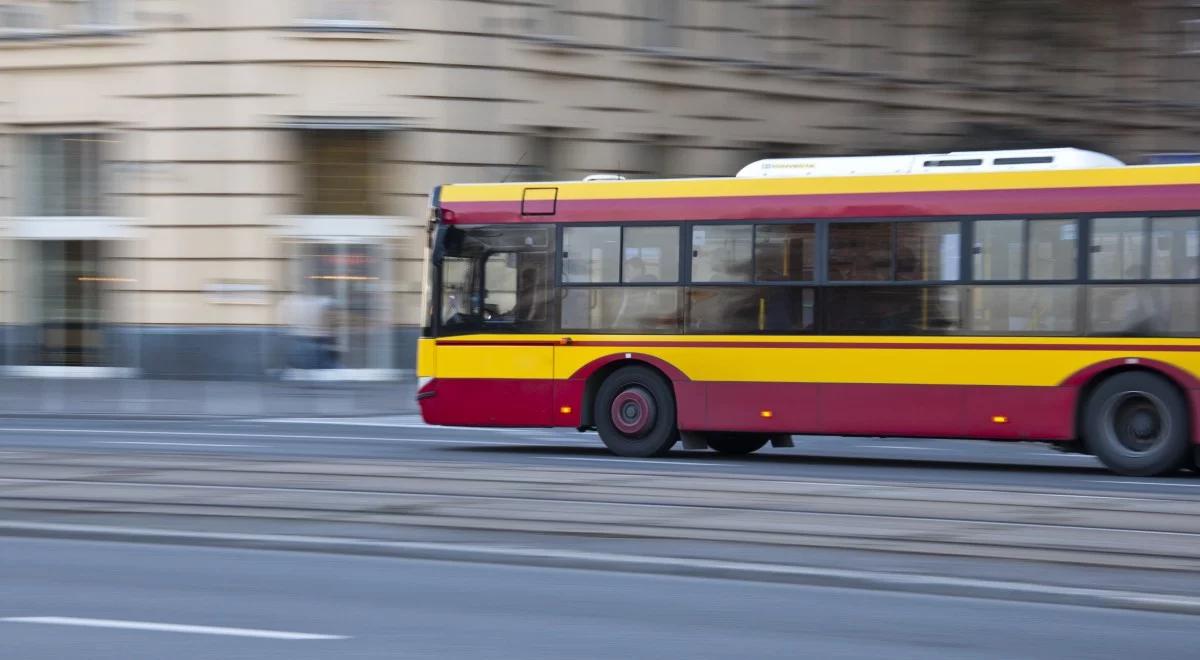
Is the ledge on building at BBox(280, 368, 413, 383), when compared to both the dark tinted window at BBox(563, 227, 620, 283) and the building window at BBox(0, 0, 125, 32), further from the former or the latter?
the dark tinted window at BBox(563, 227, 620, 283)

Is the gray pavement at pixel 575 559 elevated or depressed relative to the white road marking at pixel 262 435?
elevated

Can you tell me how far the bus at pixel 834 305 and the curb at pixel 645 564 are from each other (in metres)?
6.19

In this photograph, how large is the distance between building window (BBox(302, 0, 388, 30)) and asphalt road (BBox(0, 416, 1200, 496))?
284 inches

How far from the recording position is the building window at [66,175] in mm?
27656

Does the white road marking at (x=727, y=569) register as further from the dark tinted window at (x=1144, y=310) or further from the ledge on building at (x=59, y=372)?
the ledge on building at (x=59, y=372)

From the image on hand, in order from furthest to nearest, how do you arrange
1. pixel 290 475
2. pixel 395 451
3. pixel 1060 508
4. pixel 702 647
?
pixel 395 451
pixel 290 475
pixel 1060 508
pixel 702 647

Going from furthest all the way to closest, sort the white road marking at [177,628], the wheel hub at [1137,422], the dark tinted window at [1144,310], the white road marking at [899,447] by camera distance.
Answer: the white road marking at [899,447], the wheel hub at [1137,422], the dark tinted window at [1144,310], the white road marking at [177,628]

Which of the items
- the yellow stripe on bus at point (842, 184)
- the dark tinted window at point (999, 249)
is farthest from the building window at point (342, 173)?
the dark tinted window at point (999, 249)

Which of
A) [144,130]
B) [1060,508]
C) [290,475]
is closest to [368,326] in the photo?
[144,130]

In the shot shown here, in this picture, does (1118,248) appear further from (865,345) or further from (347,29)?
(347,29)

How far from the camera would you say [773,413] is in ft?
48.3

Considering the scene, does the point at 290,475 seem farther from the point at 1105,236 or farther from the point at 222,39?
the point at 222,39

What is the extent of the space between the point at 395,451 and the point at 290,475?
357 cm

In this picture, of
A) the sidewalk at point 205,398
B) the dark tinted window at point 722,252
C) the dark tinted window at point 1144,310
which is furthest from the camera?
the sidewalk at point 205,398
